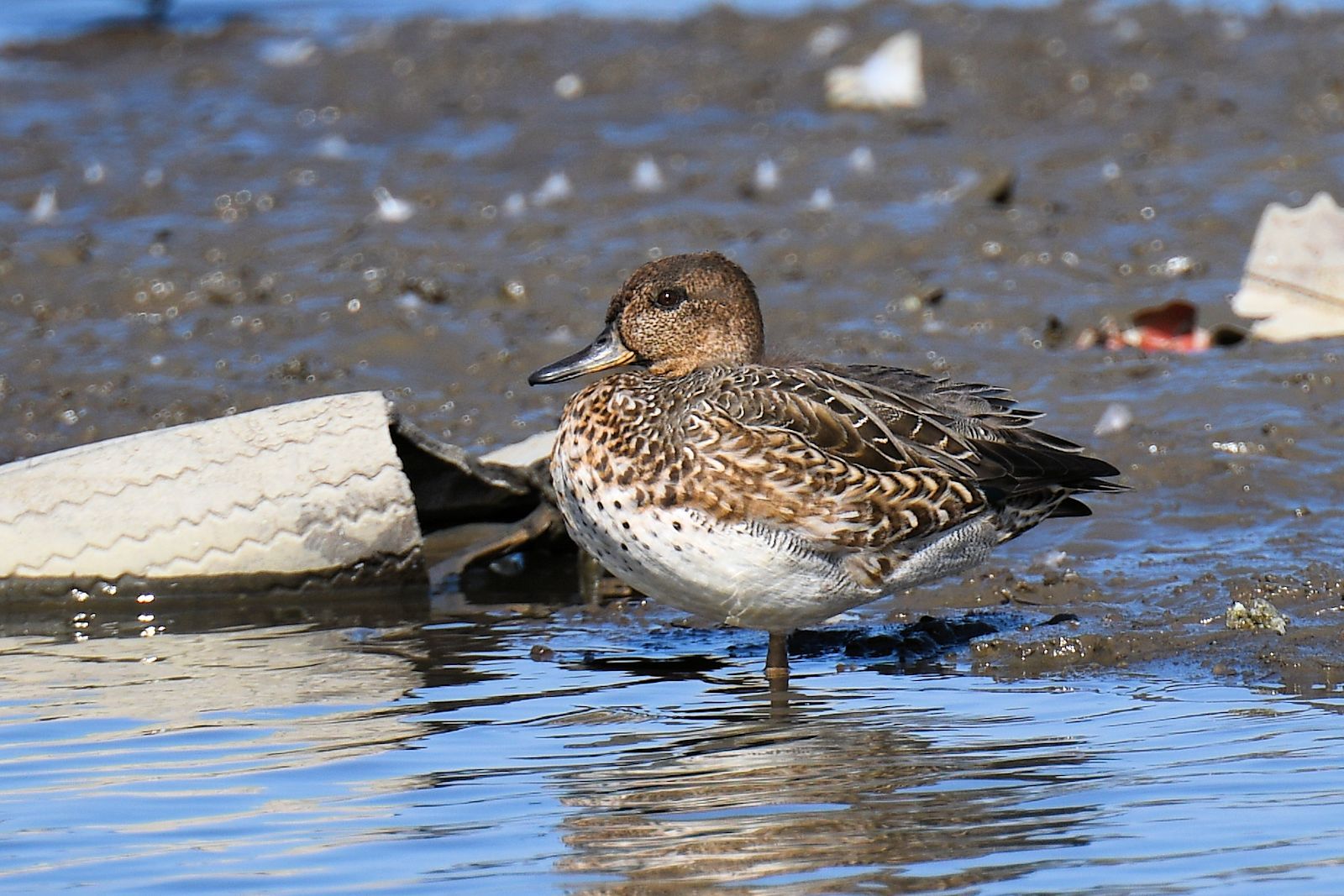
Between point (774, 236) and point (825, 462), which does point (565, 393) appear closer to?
point (774, 236)

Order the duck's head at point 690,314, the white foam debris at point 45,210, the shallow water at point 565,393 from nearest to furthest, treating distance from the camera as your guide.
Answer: the shallow water at point 565,393 < the duck's head at point 690,314 < the white foam debris at point 45,210

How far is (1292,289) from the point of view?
8.04m

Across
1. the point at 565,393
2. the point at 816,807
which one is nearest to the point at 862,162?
the point at 565,393

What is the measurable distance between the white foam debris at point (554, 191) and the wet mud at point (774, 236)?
3 cm

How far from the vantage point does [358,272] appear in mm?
9250

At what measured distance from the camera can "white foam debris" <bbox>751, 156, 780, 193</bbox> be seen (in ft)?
34.5

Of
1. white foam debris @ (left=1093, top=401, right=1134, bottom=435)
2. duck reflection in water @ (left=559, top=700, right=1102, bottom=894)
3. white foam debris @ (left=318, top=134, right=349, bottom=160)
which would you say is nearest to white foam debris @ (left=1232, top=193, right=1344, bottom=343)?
white foam debris @ (left=1093, top=401, right=1134, bottom=435)

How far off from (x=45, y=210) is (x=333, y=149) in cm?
190

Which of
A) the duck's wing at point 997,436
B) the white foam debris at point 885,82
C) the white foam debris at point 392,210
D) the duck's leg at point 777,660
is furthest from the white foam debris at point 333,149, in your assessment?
the duck's leg at point 777,660

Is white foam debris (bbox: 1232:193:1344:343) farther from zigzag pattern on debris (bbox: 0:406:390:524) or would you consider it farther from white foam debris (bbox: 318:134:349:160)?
white foam debris (bbox: 318:134:349:160)

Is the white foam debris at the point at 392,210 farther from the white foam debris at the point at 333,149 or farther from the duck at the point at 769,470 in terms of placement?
the duck at the point at 769,470

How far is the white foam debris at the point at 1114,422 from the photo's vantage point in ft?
23.7

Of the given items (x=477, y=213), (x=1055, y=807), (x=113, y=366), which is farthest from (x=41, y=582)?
(x=477, y=213)

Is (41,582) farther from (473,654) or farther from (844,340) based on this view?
(844,340)
